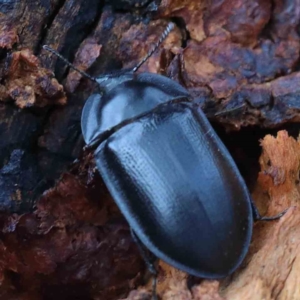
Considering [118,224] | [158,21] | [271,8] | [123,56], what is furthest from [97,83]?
[271,8]

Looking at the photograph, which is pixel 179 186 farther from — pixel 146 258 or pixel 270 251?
pixel 270 251

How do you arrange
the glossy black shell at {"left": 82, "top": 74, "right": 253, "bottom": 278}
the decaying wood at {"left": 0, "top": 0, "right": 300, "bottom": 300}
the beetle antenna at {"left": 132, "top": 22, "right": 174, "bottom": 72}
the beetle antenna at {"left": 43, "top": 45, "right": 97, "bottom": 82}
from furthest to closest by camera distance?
the beetle antenna at {"left": 132, "top": 22, "right": 174, "bottom": 72} < the beetle antenna at {"left": 43, "top": 45, "right": 97, "bottom": 82} < the decaying wood at {"left": 0, "top": 0, "right": 300, "bottom": 300} < the glossy black shell at {"left": 82, "top": 74, "right": 253, "bottom": 278}

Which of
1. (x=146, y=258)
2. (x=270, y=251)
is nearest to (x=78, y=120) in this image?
(x=146, y=258)

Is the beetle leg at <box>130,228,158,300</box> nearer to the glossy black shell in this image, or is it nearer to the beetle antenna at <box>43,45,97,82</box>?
the glossy black shell

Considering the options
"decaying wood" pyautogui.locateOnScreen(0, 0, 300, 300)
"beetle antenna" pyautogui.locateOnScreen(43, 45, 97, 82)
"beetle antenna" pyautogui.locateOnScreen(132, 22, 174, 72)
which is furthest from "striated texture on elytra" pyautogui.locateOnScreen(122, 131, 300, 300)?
"beetle antenna" pyautogui.locateOnScreen(43, 45, 97, 82)

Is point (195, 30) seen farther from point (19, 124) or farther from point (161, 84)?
point (19, 124)

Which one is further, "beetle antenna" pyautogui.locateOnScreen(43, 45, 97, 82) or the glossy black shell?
"beetle antenna" pyautogui.locateOnScreen(43, 45, 97, 82)
